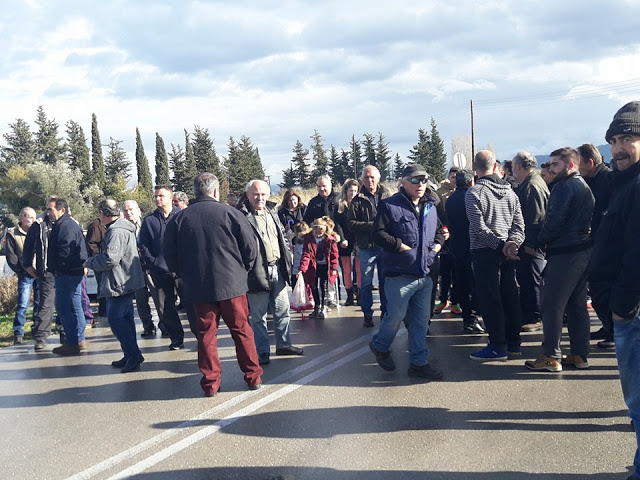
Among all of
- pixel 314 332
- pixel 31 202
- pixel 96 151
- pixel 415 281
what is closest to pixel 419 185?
pixel 415 281

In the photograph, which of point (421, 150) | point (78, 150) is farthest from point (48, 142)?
point (421, 150)

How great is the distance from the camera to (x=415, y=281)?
5.66 meters

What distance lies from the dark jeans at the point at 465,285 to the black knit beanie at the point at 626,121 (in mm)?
3991

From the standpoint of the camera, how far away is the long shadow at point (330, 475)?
11.8 ft

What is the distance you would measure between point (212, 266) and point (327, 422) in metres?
1.88

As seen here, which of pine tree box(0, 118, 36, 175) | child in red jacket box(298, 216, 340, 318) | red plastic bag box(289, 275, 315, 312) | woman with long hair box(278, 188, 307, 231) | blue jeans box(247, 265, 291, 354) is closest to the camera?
blue jeans box(247, 265, 291, 354)

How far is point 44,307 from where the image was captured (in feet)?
28.0

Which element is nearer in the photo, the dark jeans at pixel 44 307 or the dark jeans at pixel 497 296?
the dark jeans at pixel 497 296

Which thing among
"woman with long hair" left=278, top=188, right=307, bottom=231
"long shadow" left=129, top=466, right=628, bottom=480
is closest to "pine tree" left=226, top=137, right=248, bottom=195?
"woman with long hair" left=278, top=188, right=307, bottom=231

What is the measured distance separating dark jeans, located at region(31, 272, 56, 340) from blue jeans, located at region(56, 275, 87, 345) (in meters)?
0.83

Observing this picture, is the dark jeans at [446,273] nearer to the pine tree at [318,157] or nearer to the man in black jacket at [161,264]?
the man in black jacket at [161,264]

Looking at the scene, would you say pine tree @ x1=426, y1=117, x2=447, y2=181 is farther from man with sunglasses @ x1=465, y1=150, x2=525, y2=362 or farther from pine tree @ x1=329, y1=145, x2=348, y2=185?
man with sunglasses @ x1=465, y1=150, x2=525, y2=362

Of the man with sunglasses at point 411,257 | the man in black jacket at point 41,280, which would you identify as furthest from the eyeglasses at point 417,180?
the man in black jacket at point 41,280

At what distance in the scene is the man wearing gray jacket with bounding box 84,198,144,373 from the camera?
21.4 feet
